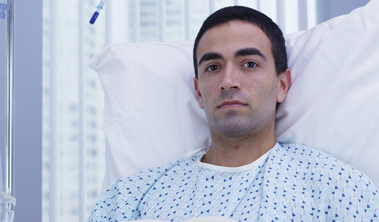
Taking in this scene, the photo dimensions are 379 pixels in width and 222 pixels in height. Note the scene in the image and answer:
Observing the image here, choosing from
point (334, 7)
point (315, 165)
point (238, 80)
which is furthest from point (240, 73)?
point (334, 7)

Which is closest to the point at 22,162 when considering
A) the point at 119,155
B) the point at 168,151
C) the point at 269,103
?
the point at 119,155

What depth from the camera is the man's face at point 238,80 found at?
3.55ft

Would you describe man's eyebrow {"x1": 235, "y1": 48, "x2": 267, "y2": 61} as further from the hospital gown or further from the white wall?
the white wall

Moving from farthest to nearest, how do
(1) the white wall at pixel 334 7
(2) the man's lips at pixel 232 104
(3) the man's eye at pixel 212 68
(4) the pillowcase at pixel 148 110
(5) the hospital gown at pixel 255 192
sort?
(1) the white wall at pixel 334 7
(4) the pillowcase at pixel 148 110
(3) the man's eye at pixel 212 68
(2) the man's lips at pixel 232 104
(5) the hospital gown at pixel 255 192

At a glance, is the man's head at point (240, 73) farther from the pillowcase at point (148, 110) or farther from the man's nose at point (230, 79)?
the pillowcase at point (148, 110)

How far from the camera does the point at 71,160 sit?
1.72m

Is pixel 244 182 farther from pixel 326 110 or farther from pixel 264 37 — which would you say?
pixel 264 37

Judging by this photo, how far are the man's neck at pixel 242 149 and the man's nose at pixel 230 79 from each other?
0.17 m

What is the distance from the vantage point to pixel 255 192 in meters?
0.99

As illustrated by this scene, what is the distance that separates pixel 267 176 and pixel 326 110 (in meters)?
0.29

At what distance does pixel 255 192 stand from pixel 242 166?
0.35 ft

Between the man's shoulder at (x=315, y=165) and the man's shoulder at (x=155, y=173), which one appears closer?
the man's shoulder at (x=315, y=165)

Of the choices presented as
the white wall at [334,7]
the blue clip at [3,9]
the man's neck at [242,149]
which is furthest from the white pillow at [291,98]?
the white wall at [334,7]

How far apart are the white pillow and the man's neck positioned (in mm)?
105
